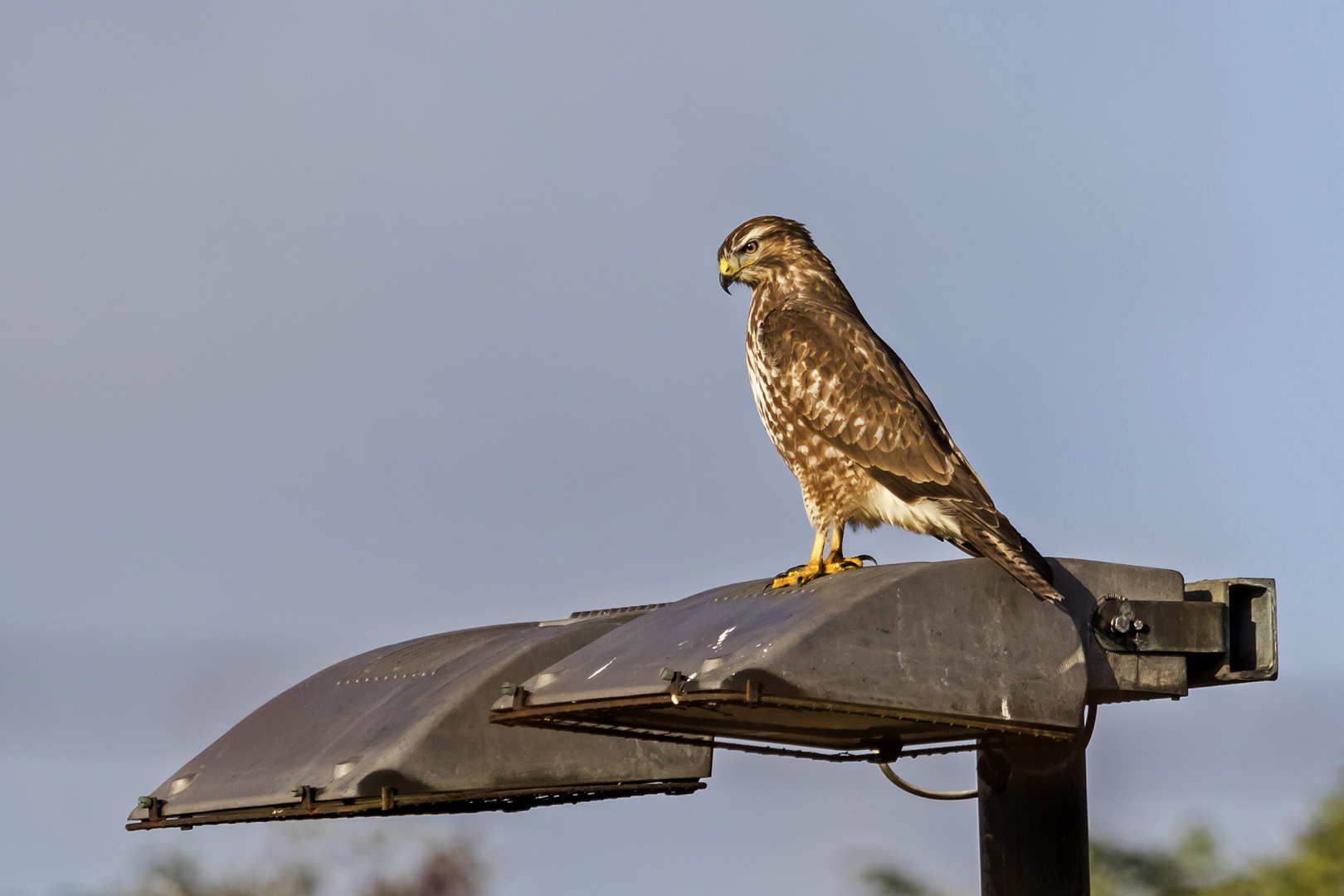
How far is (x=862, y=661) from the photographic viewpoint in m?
4.75

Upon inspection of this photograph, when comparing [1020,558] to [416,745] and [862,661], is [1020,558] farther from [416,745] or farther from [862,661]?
[416,745]

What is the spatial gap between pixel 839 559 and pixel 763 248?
1.71m

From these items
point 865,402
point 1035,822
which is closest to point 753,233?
point 865,402

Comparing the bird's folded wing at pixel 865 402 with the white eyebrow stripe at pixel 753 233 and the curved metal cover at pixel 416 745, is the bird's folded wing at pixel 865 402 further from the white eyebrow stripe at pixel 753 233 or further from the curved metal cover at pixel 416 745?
the curved metal cover at pixel 416 745

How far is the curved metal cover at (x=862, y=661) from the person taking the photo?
4656mm

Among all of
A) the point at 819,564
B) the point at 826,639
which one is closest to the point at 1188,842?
the point at 819,564

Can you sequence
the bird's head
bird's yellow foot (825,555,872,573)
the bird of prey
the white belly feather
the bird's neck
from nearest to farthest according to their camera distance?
the white belly feather → the bird of prey → bird's yellow foot (825,555,872,573) → the bird's neck → the bird's head

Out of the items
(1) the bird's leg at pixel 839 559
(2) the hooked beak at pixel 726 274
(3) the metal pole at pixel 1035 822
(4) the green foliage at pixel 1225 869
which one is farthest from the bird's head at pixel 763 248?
(4) the green foliage at pixel 1225 869

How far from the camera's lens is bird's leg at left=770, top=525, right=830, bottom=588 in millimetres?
6152

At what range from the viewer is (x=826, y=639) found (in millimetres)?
4672

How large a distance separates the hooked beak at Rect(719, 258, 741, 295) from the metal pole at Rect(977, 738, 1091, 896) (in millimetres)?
2959

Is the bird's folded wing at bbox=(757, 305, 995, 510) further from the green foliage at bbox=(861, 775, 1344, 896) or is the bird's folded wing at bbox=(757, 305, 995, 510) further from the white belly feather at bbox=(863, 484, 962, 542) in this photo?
the green foliage at bbox=(861, 775, 1344, 896)

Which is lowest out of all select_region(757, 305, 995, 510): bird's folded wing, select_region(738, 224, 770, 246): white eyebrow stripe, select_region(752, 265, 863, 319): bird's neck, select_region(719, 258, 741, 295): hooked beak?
select_region(757, 305, 995, 510): bird's folded wing

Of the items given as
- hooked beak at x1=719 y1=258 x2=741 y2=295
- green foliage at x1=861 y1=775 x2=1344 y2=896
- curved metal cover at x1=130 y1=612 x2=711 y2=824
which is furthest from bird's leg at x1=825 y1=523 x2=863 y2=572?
green foliage at x1=861 y1=775 x2=1344 y2=896
